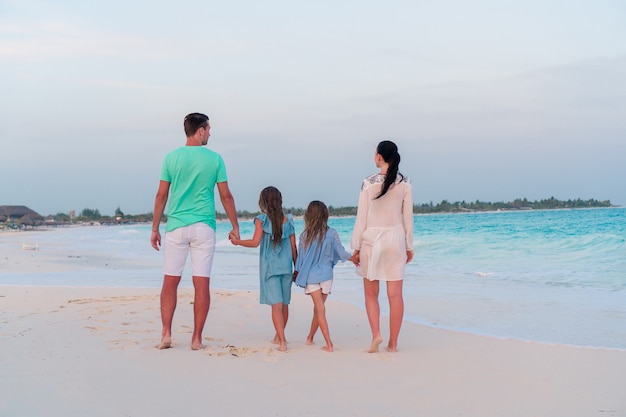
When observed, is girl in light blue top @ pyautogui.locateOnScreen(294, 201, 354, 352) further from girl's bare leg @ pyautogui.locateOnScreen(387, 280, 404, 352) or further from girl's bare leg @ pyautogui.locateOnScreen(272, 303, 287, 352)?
girl's bare leg @ pyautogui.locateOnScreen(387, 280, 404, 352)

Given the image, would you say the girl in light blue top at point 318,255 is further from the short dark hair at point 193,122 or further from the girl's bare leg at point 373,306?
the short dark hair at point 193,122

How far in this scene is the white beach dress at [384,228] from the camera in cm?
542

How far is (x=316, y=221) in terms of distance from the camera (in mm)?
5586

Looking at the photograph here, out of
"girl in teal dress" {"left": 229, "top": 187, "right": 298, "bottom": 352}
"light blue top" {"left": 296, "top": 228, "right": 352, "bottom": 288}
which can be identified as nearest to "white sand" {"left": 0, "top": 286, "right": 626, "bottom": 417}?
"girl in teal dress" {"left": 229, "top": 187, "right": 298, "bottom": 352}

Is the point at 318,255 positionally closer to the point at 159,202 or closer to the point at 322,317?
the point at 322,317

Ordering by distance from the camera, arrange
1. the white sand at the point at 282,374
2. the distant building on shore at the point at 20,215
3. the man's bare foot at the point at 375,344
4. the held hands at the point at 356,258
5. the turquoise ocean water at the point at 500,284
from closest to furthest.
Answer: the white sand at the point at 282,374
the man's bare foot at the point at 375,344
the held hands at the point at 356,258
the turquoise ocean water at the point at 500,284
the distant building on shore at the point at 20,215

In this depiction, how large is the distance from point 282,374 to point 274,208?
145 cm

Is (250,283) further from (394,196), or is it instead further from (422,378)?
(422,378)

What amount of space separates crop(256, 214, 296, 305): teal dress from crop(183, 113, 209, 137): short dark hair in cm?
85

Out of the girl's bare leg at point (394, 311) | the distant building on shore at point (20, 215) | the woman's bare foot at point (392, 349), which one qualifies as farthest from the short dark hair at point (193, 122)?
the distant building on shore at point (20, 215)

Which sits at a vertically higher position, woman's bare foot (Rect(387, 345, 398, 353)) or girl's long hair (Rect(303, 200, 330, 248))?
girl's long hair (Rect(303, 200, 330, 248))

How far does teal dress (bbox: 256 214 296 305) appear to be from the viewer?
219 inches

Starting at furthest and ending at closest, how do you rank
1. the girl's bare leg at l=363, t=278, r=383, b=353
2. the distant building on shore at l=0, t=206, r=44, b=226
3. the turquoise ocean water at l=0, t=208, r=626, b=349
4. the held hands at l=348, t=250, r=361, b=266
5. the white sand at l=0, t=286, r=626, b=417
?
the distant building on shore at l=0, t=206, r=44, b=226 → the turquoise ocean water at l=0, t=208, r=626, b=349 → the held hands at l=348, t=250, r=361, b=266 → the girl's bare leg at l=363, t=278, r=383, b=353 → the white sand at l=0, t=286, r=626, b=417

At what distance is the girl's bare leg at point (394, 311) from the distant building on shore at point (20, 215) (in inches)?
2662
